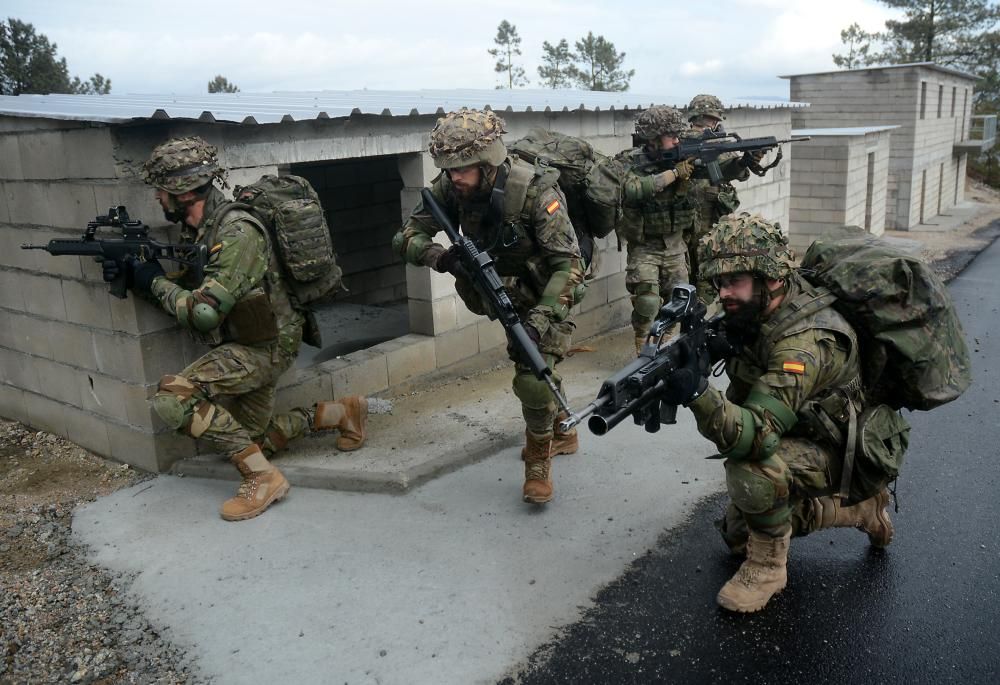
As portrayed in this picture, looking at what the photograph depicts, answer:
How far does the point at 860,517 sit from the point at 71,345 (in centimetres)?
426

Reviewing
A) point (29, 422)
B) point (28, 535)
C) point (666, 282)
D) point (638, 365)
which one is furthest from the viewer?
point (666, 282)

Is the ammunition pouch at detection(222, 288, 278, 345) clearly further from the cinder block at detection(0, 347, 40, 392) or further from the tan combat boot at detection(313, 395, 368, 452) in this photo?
the cinder block at detection(0, 347, 40, 392)

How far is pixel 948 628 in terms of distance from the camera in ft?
10.5

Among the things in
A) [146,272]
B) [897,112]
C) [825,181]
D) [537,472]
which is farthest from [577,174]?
[897,112]

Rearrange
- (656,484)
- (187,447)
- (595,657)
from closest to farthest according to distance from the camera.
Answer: (595,657), (656,484), (187,447)

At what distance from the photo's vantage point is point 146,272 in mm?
4105

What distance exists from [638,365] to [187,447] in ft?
9.79

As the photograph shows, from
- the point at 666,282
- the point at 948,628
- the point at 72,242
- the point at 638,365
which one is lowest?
the point at 948,628

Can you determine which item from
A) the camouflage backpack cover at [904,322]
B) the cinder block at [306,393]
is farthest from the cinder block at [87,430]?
the camouflage backpack cover at [904,322]

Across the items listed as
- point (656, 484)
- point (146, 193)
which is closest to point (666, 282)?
point (656, 484)

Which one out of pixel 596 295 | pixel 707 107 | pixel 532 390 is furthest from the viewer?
pixel 596 295

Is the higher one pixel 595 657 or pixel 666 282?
pixel 666 282

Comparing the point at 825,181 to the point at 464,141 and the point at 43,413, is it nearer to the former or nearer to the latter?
the point at 464,141

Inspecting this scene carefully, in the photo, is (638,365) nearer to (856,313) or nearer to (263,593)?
(856,313)
